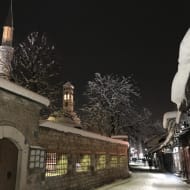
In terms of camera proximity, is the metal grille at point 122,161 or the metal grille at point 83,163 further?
the metal grille at point 122,161

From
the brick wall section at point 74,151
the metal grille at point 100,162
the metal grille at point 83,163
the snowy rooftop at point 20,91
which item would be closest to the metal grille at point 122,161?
the brick wall section at point 74,151

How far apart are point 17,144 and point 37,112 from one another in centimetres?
141

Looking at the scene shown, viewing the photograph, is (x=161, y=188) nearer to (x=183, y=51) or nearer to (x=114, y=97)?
(x=183, y=51)

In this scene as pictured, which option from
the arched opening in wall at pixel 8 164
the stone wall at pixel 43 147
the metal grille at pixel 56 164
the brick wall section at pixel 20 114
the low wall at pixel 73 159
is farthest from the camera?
the metal grille at pixel 56 164

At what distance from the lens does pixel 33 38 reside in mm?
26797

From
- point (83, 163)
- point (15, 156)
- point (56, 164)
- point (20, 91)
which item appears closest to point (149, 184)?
point (83, 163)

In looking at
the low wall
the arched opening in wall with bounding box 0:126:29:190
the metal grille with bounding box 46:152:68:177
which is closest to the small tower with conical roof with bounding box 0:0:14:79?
the low wall

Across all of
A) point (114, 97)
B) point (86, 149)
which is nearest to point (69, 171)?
point (86, 149)

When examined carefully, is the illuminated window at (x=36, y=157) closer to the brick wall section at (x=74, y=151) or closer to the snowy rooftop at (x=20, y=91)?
the brick wall section at (x=74, y=151)

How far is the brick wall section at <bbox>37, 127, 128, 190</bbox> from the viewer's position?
901 centimetres

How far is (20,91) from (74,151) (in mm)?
4904

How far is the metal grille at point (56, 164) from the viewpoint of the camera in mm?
9180

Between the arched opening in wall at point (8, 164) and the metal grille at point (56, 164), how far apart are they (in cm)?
195

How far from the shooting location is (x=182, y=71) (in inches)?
113
